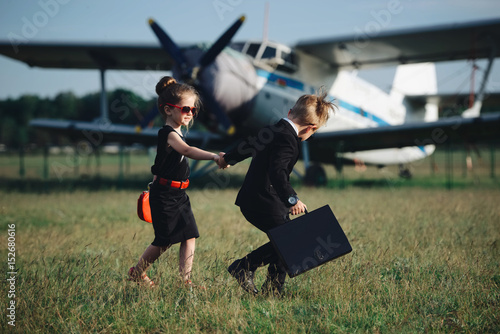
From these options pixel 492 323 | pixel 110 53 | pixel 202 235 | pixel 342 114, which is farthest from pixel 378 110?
pixel 492 323

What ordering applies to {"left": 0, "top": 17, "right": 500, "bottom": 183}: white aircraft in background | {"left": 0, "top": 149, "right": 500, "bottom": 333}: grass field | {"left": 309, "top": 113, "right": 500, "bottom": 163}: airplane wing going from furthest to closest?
{"left": 309, "top": 113, "right": 500, "bottom": 163}: airplane wing → {"left": 0, "top": 17, "right": 500, "bottom": 183}: white aircraft in background → {"left": 0, "top": 149, "right": 500, "bottom": 333}: grass field

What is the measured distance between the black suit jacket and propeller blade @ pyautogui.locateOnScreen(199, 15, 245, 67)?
6.59 m

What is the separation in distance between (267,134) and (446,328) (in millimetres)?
1492

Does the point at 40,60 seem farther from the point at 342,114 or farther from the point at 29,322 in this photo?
the point at 29,322

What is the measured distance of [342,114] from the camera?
1216 cm

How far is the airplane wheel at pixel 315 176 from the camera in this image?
10922mm

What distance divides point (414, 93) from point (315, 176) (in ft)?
24.9

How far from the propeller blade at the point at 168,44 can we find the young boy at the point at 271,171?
6987 millimetres

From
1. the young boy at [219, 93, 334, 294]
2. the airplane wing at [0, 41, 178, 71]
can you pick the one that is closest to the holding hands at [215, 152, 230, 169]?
the young boy at [219, 93, 334, 294]

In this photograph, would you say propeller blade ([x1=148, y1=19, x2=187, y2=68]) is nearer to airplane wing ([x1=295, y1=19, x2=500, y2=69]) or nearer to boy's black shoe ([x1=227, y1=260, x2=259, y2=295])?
airplane wing ([x1=295, y1=19, x2=500, y2=69])

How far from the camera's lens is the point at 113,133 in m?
12.4

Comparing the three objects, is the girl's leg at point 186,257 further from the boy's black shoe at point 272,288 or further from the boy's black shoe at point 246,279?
the boy's black shoe at point 272,288

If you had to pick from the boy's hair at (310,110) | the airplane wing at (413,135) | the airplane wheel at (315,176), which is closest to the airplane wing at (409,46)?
the airplane wing at (413,135)

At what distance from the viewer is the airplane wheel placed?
35.8 ft
